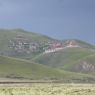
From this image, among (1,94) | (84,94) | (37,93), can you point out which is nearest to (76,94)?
(84,94)

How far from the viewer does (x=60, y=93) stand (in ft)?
256

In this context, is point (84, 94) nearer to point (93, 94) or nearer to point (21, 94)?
point (93, 94)

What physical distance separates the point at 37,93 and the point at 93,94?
29.3 ft

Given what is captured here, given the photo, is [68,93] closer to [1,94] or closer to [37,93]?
[37,93]

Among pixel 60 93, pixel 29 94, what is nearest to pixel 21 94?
pixel 29 94

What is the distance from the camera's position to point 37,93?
7781 cm

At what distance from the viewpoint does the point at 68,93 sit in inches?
3076

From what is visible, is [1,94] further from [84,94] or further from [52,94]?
[84,94]

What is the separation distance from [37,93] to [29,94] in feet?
8.72

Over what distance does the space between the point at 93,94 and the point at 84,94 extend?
145 centimetres

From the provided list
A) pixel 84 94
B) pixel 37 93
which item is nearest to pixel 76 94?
pixel 84 94

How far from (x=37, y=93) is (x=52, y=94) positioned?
9.58 ft

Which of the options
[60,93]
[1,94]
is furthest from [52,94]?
[1,94]

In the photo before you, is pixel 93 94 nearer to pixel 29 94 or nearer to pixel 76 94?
pixel 76 94
